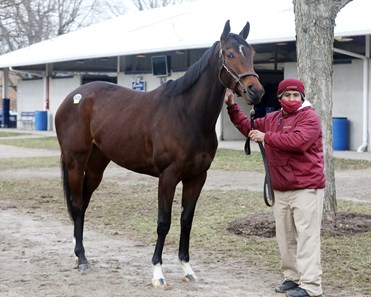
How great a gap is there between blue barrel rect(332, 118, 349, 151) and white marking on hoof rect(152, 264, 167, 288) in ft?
51.3

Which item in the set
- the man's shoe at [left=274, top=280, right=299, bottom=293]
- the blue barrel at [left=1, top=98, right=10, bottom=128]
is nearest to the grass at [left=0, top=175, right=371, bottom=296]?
the man's shoe at [left=274, top=280, right=299, bottom=293]

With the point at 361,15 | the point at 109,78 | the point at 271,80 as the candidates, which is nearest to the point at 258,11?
the point at 271,80

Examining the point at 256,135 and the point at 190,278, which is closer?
the point at 256,135

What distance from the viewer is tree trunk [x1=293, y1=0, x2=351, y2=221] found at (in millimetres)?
8531

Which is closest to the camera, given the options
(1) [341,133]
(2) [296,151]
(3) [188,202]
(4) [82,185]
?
(2) [296,151]

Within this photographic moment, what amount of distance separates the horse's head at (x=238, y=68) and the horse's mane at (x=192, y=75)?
8.4 inches

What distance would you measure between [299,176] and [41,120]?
31047mm

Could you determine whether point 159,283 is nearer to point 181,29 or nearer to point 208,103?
point 208,103

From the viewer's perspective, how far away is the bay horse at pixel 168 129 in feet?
19.6

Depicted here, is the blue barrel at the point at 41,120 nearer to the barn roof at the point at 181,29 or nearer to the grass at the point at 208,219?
the barn roof at the point at 181,29

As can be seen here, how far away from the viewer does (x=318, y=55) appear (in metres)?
8.53

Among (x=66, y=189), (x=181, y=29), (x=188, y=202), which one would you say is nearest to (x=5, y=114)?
(x=181, y=29)

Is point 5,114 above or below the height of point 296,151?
above

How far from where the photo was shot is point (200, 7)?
32.6m
